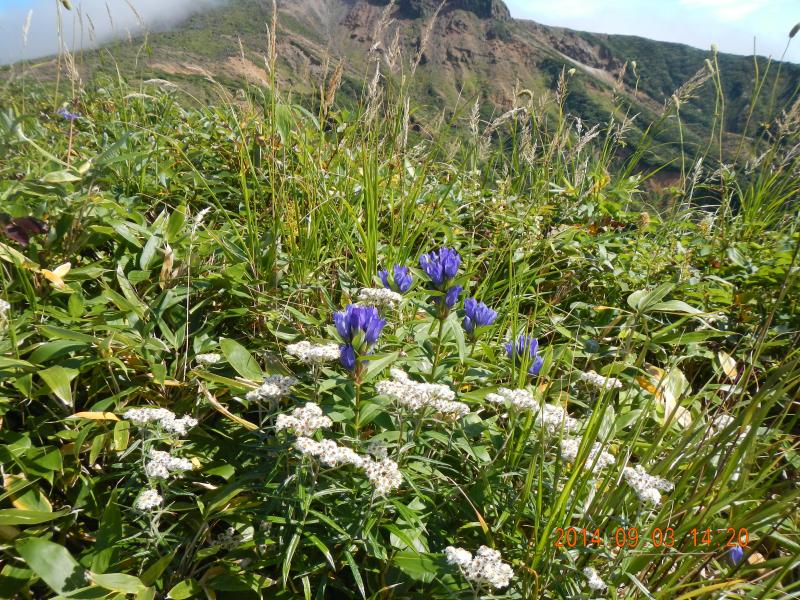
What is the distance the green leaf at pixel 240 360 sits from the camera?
1.63 m

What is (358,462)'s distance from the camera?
3.86 ft

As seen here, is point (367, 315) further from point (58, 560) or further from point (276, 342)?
point (58, 560)

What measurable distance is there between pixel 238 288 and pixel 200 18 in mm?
117443

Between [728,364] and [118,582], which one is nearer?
[118,582]

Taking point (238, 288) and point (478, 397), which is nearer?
point (478, 397)

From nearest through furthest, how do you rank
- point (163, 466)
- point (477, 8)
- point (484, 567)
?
1. point (484, 567)
2. point (163, 466)
3. point (477, 8)

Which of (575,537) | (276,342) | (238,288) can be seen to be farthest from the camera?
(238,288)

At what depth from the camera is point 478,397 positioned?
165 centimetres

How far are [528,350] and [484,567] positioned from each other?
837 millimetres

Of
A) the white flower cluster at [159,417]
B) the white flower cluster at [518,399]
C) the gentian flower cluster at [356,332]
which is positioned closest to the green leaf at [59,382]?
the white flower cluster at [159,417]

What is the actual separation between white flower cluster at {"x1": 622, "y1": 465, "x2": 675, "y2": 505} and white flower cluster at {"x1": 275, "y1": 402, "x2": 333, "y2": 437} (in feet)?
2.49

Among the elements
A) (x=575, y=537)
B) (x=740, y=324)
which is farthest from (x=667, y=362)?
(x=575, y=537)

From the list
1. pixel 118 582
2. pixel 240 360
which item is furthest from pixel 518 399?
pixel 118 582

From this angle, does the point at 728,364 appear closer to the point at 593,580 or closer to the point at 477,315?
the point at 477,315
